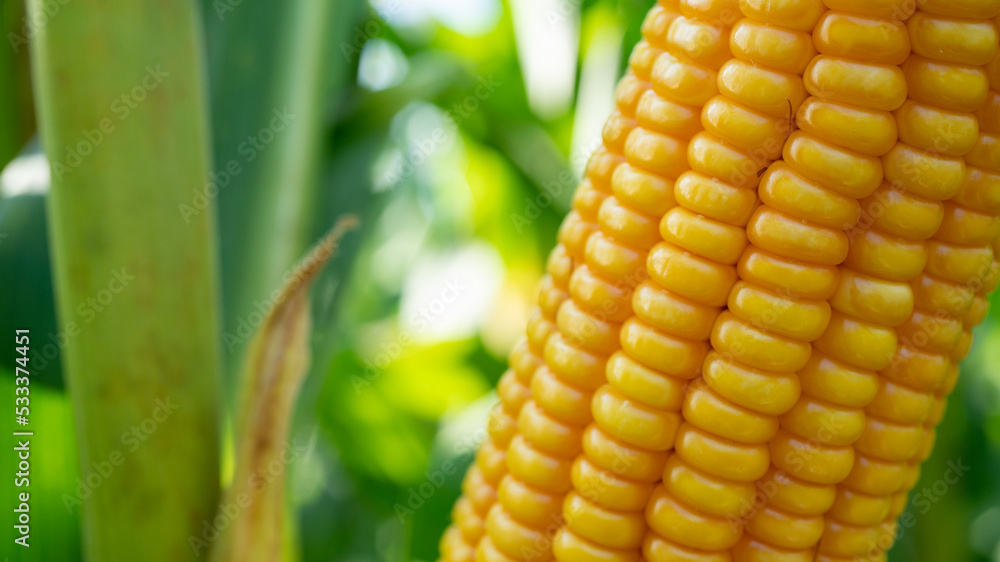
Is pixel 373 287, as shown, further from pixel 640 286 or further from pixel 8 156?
pixel 640 286

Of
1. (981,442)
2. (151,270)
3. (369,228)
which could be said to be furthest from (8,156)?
(981,442)

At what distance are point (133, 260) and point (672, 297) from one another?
610 millimetres

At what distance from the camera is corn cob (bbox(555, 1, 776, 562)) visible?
0.67 metres

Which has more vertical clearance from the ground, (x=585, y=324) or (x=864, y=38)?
(x=864, y=38)

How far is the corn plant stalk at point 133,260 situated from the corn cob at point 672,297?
0.49 meters

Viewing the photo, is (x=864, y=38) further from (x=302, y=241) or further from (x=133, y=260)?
(x=302, y=241)

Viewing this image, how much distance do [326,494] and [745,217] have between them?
5.91 ft

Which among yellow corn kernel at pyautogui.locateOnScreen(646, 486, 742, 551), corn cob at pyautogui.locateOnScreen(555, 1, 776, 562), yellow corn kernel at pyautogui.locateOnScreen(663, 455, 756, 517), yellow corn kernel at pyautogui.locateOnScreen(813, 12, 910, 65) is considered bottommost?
yellow corn kernel at pyautogui.locateOnScreen(646, 486, 742, 551)

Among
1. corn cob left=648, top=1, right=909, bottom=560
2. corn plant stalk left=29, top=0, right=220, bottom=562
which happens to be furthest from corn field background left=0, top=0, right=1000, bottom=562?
corn cob left=648, top=1, right=909, bottom=560

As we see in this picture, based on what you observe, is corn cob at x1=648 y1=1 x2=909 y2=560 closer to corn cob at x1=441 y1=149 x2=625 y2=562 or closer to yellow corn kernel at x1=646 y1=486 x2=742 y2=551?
yellow corn kernel at x1=646 y1=486 x2=742 y2=551

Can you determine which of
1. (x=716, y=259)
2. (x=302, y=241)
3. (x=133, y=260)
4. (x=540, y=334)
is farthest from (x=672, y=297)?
(x=302, y=241)

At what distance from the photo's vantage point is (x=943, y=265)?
0.68m

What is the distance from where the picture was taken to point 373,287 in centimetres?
270

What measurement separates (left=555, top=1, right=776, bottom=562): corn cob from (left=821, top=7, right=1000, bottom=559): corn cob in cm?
12
